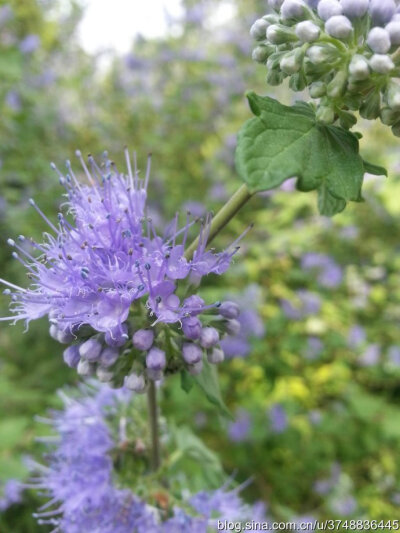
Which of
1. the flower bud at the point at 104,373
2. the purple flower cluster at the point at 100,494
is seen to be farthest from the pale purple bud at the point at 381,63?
the purple flower cluster at the point at 100,494

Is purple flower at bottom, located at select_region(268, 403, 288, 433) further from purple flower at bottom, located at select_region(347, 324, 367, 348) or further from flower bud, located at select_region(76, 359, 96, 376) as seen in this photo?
flower bud, located at select_region(76, 359, 96, 376)

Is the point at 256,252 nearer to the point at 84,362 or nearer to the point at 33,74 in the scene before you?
the point at 84,362

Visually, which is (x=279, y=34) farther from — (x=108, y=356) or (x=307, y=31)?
(x=108, y=356)

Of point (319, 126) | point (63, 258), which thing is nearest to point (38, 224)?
point (63, 258)

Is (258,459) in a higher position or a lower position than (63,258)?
lower

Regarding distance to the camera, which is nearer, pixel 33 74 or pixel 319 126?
Answer: pixel 319 126

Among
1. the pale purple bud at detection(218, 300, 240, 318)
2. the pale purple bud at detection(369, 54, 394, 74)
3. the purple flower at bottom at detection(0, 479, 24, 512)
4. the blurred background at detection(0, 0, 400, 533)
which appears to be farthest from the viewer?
the blurred background at detection(0, 0, 400, 533)

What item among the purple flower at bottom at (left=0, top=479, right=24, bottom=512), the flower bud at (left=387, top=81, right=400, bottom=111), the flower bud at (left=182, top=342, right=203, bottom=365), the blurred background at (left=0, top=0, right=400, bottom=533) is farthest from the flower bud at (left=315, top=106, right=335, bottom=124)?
the purple flower at bottom at (left=0, top=479, right=24, bottom=512)
